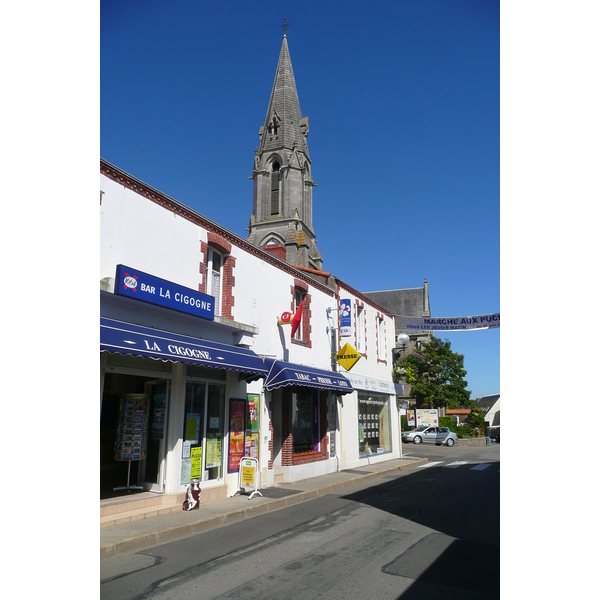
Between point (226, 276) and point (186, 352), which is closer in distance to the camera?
point (186, 352)

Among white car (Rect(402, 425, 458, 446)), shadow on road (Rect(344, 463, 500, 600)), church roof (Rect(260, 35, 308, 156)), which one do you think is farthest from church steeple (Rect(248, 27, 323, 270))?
shadow on road (Rect(344, 463, 500, 600))

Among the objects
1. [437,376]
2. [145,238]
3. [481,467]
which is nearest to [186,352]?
[145,238]

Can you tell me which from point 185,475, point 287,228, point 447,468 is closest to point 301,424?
point 185,475

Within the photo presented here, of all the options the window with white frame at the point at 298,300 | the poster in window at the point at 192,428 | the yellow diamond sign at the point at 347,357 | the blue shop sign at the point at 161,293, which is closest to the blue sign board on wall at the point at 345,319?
the yellow diamond sign at the point at 347,357

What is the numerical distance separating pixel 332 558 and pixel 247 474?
5.97 meters

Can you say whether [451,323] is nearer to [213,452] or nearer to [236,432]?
[236,432]

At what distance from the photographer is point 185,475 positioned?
10625mm

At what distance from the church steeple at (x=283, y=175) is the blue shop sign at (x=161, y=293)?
3160cm

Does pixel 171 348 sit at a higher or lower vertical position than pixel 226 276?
lower

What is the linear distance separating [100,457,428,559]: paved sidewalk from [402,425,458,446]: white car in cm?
2223

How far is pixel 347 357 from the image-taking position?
1753 centimetres

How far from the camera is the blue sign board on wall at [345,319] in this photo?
18.7 meters
